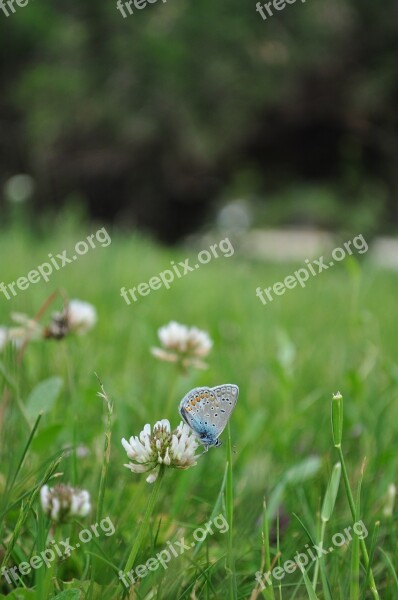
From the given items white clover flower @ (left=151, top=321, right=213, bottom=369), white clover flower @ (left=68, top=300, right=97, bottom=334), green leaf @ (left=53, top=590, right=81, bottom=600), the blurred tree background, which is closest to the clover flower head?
white clover flower @ (left=68, top=300, right=97, bottom=334)

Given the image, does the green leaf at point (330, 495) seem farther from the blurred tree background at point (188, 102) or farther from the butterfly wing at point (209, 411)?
the blurred tree background at point (188, 102)

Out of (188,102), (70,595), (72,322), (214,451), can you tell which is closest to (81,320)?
(72,322)

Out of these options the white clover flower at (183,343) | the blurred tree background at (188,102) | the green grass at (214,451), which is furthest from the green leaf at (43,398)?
the blurred tree background at (188,102)

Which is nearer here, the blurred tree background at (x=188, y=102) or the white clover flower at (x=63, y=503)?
the white clover flower at (x=63, y=503)

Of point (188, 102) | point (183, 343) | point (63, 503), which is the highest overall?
point (63, 503)

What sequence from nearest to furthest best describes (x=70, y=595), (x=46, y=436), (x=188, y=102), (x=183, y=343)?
(x=70, y=595), (x=46, y=436), (x=183, y=343), (x=188, y=102)

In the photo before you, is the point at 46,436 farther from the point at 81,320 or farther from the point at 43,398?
the point at 81,320
